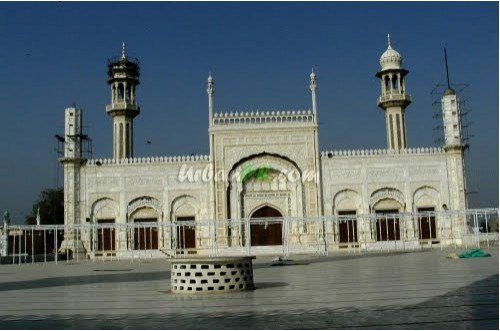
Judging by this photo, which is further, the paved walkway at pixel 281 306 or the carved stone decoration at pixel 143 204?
the carved stone decoration at pixel 143 204

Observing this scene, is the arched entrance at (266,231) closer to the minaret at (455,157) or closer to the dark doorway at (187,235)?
the dark doorway at (187,235)

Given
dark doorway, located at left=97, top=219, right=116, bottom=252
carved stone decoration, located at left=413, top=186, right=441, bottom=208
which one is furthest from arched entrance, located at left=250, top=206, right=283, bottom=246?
dark doorway, located at left=97, top=219, right=116, bottom=252

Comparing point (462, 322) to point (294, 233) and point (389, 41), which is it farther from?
point (389, 41)

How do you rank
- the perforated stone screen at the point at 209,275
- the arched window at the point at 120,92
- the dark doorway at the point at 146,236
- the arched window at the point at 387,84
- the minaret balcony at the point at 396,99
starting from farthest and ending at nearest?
the arched window at the point at 120,92 < the arched window at the point at 387,84 < the minaret balcony at the point at 396,99 < the dark doorway at the point at 146,236 < the perforated stone screen at the point at 209,275

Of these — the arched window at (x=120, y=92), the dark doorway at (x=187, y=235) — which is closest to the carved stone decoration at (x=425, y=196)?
the dark doorway at (x=187, y=235)

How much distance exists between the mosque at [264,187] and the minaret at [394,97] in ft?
6.89

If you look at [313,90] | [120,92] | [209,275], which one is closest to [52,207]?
[120,92]

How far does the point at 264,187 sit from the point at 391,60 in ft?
28.0

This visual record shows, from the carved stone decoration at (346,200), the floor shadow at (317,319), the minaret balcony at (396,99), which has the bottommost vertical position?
the floor shadow at (317,319)

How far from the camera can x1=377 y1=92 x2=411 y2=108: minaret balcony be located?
1009 inches

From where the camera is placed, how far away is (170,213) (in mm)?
23672

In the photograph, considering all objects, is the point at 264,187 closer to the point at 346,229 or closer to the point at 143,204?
the point at 346,229

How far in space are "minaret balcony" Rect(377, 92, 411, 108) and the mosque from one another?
1.96 meters

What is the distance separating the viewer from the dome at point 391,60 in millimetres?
26266
